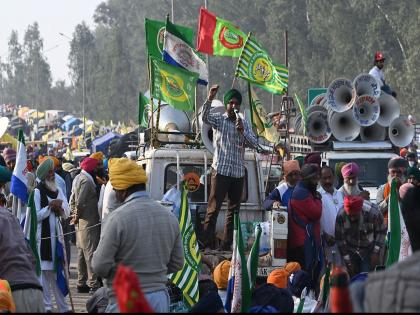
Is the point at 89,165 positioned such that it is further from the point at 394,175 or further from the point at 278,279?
the point at 278,279

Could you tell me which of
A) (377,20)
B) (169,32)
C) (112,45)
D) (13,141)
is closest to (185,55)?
(169,32)

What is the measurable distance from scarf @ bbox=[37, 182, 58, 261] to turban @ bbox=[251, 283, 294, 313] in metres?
3.98

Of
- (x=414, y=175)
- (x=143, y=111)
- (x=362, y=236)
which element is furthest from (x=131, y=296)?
(x=143, y=111)

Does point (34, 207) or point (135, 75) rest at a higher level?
point (135, 75)

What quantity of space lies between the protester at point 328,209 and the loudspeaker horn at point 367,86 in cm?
811

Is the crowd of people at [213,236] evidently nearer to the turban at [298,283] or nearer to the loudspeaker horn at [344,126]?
the turban at [298,283]

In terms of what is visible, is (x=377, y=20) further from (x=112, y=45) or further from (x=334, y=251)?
(x=334, y=251)

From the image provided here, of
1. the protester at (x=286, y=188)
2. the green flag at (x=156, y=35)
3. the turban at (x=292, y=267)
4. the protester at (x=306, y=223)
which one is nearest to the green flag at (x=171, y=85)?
the green flag at (x=156, y=35)

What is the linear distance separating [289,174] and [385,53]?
5750 cm

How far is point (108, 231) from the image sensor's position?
6859mm

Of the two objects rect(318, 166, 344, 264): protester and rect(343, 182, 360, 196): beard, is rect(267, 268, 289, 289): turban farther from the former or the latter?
rect(343, 182, 360, 196): beard

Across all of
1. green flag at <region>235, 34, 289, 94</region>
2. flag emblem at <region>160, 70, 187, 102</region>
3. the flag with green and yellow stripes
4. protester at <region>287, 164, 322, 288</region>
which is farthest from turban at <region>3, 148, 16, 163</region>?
the flag with green and yellow stripes

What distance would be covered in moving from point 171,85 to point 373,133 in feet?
20.6

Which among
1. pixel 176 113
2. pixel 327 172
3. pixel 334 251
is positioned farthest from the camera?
pixel 176 113
